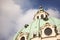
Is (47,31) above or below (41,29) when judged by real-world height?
below

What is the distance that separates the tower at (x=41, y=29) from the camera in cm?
1021

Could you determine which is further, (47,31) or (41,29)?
(41,29)

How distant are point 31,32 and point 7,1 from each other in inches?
83.6

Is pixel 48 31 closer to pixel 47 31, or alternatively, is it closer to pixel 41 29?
pixel 47 31

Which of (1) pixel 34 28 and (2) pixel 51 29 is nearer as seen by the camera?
(2) pixel 51 29

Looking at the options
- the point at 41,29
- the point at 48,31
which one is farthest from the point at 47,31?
the point at 41,29

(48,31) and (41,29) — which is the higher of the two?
(41,29)

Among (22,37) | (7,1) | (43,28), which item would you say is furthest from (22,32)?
(7,1)

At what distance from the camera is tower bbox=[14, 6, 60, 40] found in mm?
10211

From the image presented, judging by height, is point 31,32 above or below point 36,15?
below

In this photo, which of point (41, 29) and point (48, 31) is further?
point (41, 29)

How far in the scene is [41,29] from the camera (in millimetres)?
10500

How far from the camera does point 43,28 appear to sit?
1045cm

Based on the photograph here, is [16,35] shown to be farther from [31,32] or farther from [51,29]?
[51,29]
